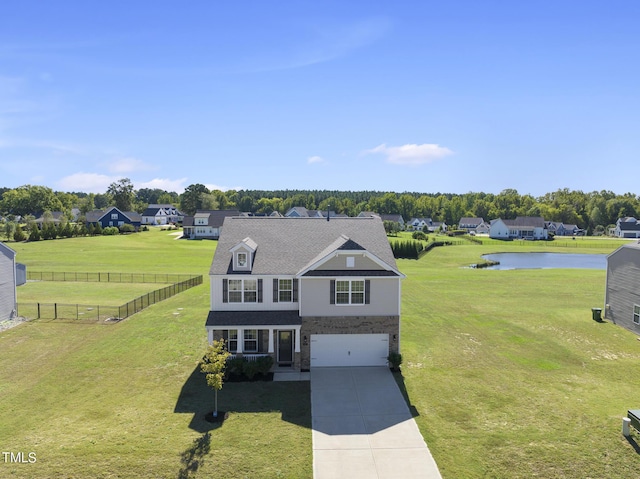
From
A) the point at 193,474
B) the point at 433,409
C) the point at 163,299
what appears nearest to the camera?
the point at 193,474

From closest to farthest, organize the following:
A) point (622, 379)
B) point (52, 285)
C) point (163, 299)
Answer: point (622, 379)
point (163, 299)
point (52, 285)

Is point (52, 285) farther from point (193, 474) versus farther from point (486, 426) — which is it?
point (486, 426)

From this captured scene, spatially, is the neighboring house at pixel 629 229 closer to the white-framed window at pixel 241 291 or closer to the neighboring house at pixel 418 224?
the neighboring house at pixel 418 224

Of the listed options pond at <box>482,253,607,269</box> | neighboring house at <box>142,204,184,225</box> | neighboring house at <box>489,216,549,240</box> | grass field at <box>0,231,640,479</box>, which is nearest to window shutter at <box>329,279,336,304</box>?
grass field at <box>0,231,640,479</box>

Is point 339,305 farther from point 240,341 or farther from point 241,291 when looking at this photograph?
point 240,341

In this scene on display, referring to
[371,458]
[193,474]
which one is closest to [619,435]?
[371,458]

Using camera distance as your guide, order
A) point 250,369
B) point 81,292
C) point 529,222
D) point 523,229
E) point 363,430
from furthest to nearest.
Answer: point 529,222, point 523,229, point 81,292, point 250,369, point 363,430

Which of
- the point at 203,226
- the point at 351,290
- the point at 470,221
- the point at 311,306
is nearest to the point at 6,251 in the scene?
the point at 311,306

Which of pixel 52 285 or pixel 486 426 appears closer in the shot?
pixel 486 426
